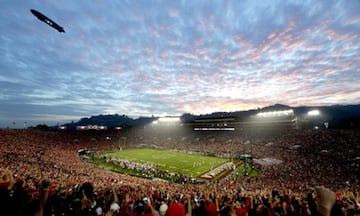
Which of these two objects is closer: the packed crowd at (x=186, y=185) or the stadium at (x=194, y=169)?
the packed crowd at (x=186, y=185)

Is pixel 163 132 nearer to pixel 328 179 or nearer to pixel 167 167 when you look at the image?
pixel 167 167

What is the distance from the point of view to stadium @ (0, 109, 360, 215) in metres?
6.23

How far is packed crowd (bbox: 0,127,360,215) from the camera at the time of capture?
4441 mm

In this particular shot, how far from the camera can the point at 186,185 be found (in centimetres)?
2097

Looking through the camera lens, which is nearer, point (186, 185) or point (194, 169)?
point (186, 185)

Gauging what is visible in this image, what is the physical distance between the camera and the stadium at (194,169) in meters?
6.23

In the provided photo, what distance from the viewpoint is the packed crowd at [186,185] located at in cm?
444

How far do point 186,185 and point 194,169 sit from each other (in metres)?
14.9

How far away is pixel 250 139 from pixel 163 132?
41.2m

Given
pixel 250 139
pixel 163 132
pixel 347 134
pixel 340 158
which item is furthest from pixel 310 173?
pixel 163 132

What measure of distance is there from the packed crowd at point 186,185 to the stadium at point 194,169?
0.05 metres

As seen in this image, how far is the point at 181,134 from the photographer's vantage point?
264 feet

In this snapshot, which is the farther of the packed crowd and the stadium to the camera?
the stadium

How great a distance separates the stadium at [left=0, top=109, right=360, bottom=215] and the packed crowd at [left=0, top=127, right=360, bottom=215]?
52 millimetres
